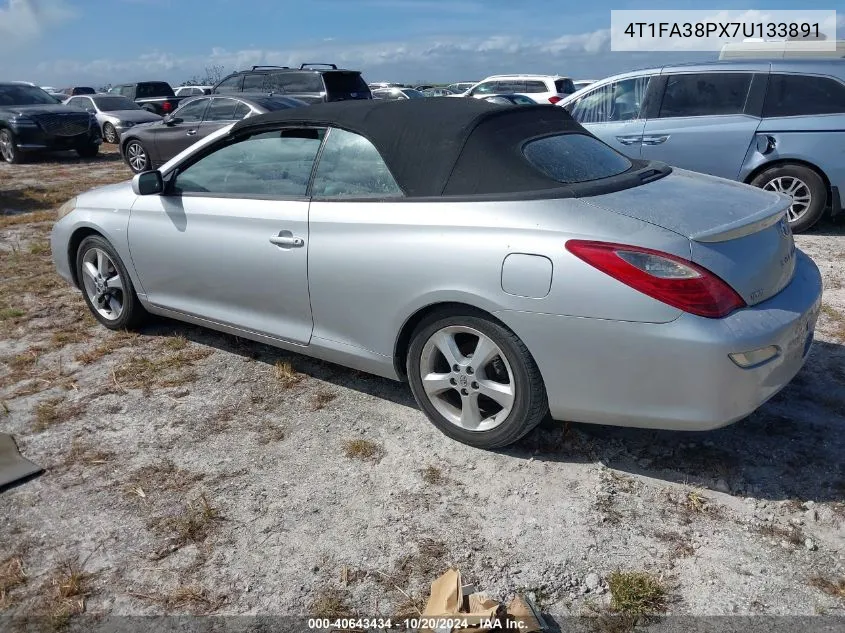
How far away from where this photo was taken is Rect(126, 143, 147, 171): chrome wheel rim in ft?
41.8

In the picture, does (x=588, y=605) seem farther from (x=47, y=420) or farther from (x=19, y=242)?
(x=19, y=242)

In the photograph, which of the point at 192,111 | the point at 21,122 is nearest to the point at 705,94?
the point at 192,111

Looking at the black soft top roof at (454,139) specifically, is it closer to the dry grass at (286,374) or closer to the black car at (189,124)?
the dry grass at (286,374)

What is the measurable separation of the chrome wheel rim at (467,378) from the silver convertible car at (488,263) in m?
0.01

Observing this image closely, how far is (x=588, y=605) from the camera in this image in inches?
93.4

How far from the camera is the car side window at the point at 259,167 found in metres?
3.71

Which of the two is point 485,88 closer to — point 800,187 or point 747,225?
point 800,187

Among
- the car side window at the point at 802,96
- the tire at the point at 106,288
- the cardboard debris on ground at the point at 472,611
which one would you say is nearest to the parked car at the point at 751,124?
the car side window at the point at 802,96

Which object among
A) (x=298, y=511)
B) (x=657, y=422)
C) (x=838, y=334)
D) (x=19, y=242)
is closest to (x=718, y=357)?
(x=657, y=422)

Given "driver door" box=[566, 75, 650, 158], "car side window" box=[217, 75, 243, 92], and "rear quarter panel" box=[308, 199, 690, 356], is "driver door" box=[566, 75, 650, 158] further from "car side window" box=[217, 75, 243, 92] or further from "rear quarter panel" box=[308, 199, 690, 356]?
"car side window" box=[217, 75, 243, 92]

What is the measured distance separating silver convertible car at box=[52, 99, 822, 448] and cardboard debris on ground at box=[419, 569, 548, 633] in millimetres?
906

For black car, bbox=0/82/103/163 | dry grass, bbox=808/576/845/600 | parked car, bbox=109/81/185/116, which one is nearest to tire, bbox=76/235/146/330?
dry grass, bbox=808/576/845/600

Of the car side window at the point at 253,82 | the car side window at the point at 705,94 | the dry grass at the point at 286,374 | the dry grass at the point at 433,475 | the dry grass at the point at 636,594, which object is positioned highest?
the car side window at the point at 253,82

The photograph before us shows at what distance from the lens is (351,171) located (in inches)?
138
